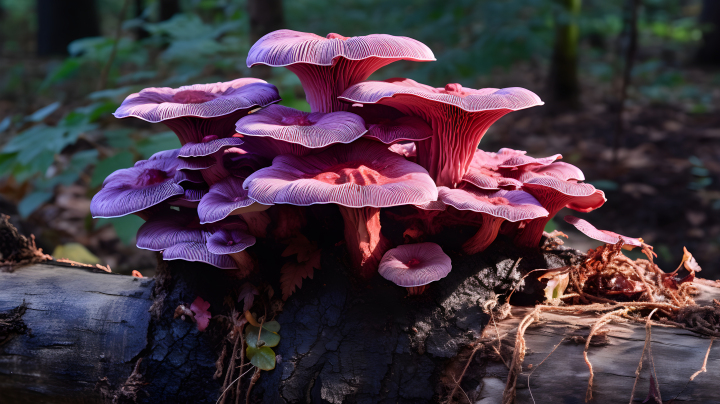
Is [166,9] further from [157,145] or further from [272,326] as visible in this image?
[272,326]

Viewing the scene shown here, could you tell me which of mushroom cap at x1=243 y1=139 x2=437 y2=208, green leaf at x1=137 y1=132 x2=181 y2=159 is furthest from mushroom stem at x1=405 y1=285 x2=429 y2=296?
green leaf at x1=137 y1=132 x2=181 y2=159

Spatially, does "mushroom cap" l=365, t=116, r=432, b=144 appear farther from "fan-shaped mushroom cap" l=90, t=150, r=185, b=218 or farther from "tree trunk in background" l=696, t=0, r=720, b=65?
"tree trunk in background" l=696, t=0, r=720, b=65

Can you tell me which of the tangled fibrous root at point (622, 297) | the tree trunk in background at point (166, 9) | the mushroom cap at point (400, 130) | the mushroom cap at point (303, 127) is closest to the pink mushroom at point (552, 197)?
the tangled fibrous root at point (622, 297)

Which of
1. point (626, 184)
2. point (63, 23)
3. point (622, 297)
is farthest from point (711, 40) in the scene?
point (63, 23)

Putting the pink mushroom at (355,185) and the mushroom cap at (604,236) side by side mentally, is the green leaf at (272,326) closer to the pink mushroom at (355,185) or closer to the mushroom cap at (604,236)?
the pink mushroom at (355,185)

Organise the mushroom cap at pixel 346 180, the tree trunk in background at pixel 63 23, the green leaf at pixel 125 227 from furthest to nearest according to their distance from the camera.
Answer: the tree trunk in background at pixel 63 23 < the green leaf at pixel 125 227 < the mushroom cap at pixel 346 180

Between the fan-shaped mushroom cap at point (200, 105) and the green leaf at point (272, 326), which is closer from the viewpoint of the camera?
the fan-shaped mushroom cap at point (200, 105)

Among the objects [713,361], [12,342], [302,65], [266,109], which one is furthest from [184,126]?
[713,361]

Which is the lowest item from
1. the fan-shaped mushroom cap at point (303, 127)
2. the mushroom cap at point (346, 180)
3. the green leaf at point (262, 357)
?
the green leaf at point (262, 357)
